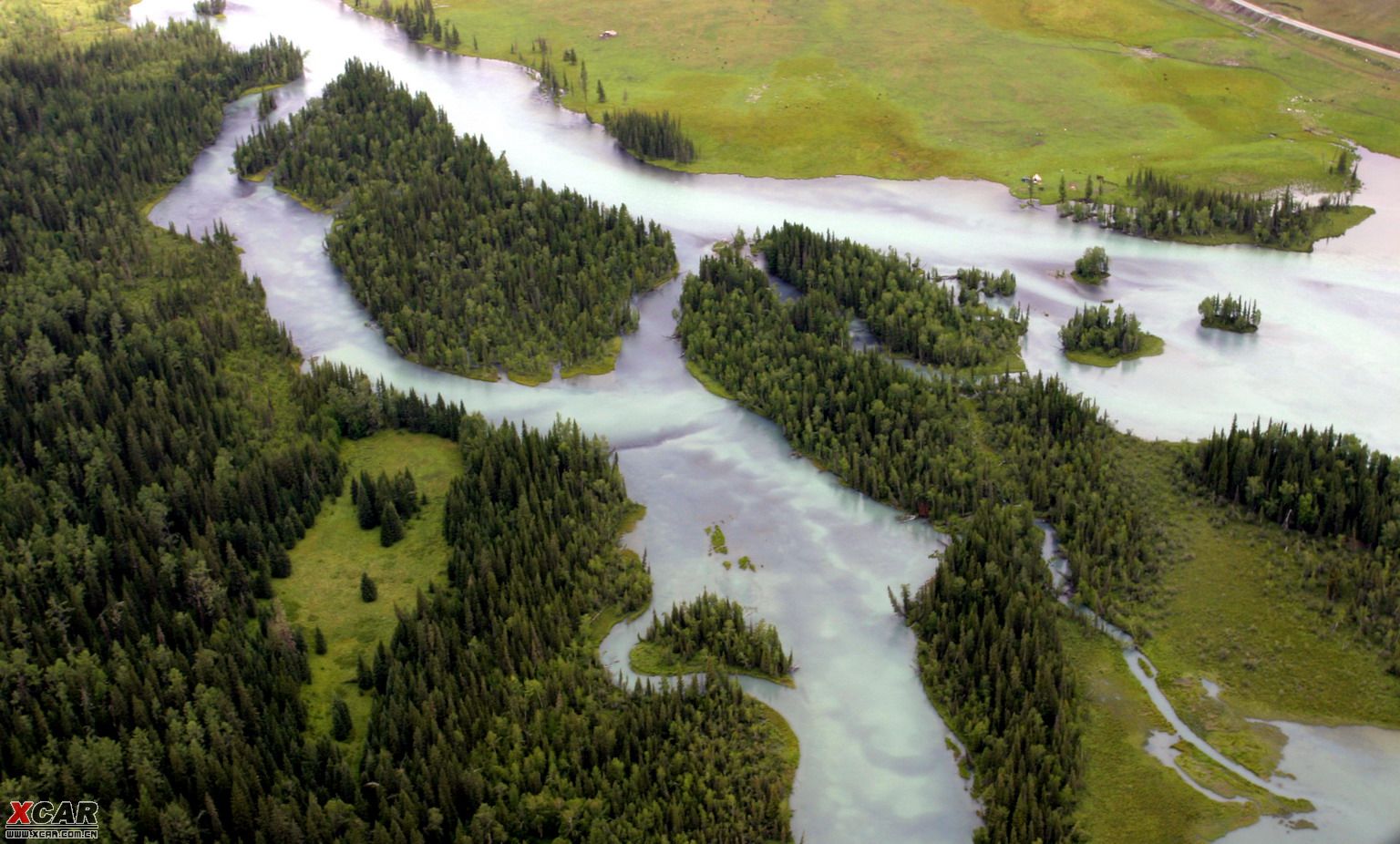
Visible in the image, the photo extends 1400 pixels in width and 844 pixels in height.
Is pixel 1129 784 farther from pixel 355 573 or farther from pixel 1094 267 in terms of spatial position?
pixel 1094 267

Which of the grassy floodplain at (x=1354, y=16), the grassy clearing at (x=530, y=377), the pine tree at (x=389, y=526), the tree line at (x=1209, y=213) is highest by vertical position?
the grassy floodplain at (x=1354, y=16)

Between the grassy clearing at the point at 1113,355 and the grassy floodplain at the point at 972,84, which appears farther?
the grassy floodplain at the point at 972,84

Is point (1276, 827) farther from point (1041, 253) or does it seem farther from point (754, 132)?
point (754, 132)

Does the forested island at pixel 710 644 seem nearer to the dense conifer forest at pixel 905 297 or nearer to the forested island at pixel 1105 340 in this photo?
the dense conifer forest at pixel 905 297

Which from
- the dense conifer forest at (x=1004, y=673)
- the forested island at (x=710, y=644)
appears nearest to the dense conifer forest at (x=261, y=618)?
the forested island at (x=710, y=644)

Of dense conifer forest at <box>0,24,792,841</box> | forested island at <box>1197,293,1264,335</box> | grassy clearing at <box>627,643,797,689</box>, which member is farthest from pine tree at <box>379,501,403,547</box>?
forested island at <box>1197,293,1264,335</box>
